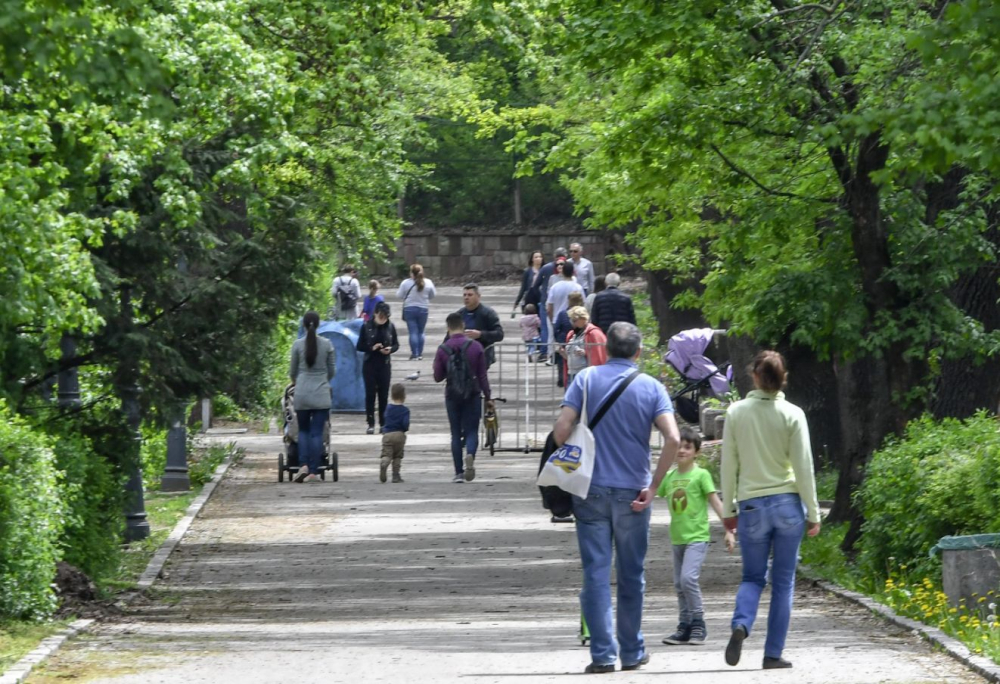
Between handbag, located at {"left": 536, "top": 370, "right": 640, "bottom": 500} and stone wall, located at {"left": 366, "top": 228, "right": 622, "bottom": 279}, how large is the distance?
4750 centimetres

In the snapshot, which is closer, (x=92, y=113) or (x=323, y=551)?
(x=92, y=113)

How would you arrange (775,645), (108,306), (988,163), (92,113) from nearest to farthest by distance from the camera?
(988,163) < (775,645) < (92,113) < (108,306)

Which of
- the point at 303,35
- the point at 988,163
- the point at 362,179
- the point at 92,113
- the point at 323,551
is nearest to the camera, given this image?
the point at 988,163

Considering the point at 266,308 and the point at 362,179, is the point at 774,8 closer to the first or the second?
the point at 266,308

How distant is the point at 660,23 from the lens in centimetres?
1338

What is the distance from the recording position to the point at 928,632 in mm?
10539

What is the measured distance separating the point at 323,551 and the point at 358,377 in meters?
13.1

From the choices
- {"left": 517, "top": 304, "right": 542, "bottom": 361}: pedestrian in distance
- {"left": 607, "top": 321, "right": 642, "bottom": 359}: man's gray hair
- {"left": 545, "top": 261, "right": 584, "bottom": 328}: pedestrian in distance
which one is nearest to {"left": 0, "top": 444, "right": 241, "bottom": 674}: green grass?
{"left": 607, "top": 321, "right": 642, "bottom": 359}: man's gray hair

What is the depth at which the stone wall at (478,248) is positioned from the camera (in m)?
57.0

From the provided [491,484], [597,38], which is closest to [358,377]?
[491,484]

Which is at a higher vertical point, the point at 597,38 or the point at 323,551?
the point at 597,38

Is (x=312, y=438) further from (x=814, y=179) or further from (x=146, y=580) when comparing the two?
(x=814, y=179)

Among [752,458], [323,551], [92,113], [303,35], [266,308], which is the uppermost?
[303,35]

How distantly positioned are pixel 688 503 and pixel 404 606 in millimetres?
2630
